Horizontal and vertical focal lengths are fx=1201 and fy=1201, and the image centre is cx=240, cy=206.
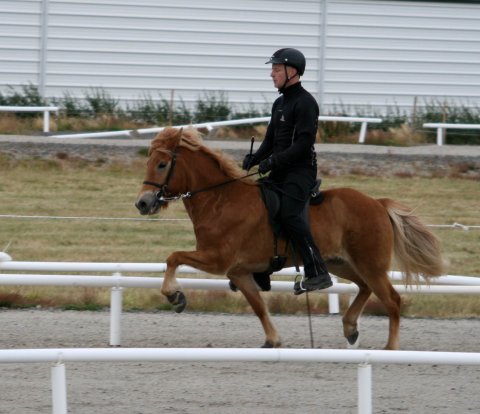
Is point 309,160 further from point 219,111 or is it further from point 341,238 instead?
point 219,111

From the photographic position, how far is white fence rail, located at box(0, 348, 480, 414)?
6117 millimetres

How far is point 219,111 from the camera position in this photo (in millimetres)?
23297

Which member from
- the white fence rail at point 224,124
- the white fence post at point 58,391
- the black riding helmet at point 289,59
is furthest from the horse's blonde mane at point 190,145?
the white fence rail at point 224,124

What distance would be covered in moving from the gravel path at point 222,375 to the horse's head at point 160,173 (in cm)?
121

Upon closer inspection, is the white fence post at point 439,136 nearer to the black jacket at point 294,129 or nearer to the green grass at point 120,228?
the green grass at point 120,228

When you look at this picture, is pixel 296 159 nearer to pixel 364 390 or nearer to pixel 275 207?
pixel 275 207

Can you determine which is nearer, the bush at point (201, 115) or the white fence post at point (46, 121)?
the white fence post at point (46, 121)

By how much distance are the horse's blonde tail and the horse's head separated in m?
1.74

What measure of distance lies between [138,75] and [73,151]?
5644 millimetres

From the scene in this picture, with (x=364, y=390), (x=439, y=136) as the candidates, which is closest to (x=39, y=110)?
(x=439, y=136)

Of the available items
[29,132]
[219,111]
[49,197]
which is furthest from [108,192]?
[219,111]

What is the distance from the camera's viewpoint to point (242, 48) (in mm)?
25500

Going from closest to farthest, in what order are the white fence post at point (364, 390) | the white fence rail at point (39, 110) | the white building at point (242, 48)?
the white fence post at point (364, 390)
the white fence rail at point (39, 110)
the white building at point (242, 48)

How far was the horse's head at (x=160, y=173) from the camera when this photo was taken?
29.4ft
